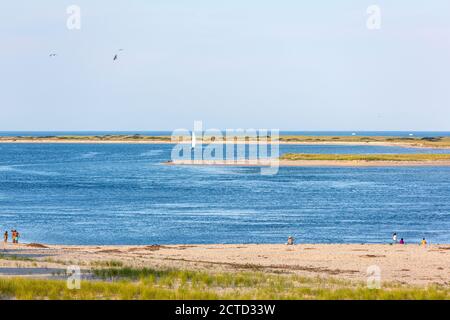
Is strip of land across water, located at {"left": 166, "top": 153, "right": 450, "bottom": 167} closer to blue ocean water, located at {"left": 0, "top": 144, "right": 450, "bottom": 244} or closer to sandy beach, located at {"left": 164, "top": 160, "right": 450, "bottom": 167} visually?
sandy beach, located at {"left": 164, "top": 160, "right": 450, "bottom": 167}

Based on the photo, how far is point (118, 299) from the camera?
20.2 metres

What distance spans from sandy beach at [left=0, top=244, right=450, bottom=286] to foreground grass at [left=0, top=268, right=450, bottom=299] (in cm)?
271

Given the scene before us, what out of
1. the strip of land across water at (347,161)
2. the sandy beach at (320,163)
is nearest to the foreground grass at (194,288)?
the sandy beach at (320,163)

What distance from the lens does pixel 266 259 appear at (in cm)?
3612

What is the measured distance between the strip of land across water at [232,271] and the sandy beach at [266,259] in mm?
40

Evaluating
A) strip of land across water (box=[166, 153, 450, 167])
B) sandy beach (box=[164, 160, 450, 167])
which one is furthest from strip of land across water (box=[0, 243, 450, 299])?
strip of land across water (box=[166, 153, 450, 167])

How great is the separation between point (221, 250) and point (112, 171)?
83.5 meters

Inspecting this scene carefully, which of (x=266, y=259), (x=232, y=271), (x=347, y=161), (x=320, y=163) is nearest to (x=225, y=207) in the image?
(x=266, y=259)

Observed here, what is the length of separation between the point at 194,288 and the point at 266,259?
44.5 feet

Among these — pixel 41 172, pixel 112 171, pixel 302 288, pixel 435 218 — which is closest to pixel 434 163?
pixel 112 171

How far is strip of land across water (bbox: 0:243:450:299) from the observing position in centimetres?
2133

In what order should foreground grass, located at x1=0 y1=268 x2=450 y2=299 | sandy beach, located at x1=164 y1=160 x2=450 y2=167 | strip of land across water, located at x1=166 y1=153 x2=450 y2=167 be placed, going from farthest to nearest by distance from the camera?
1. strip of land across water, located at x1=166 y1=153 x2=450 y2=167
2. sandy beach, located at x1=164 y1=160 x2=450 y2=167
3. foreground grass, located at x1=0 y1=268 x2=450 y2=299
